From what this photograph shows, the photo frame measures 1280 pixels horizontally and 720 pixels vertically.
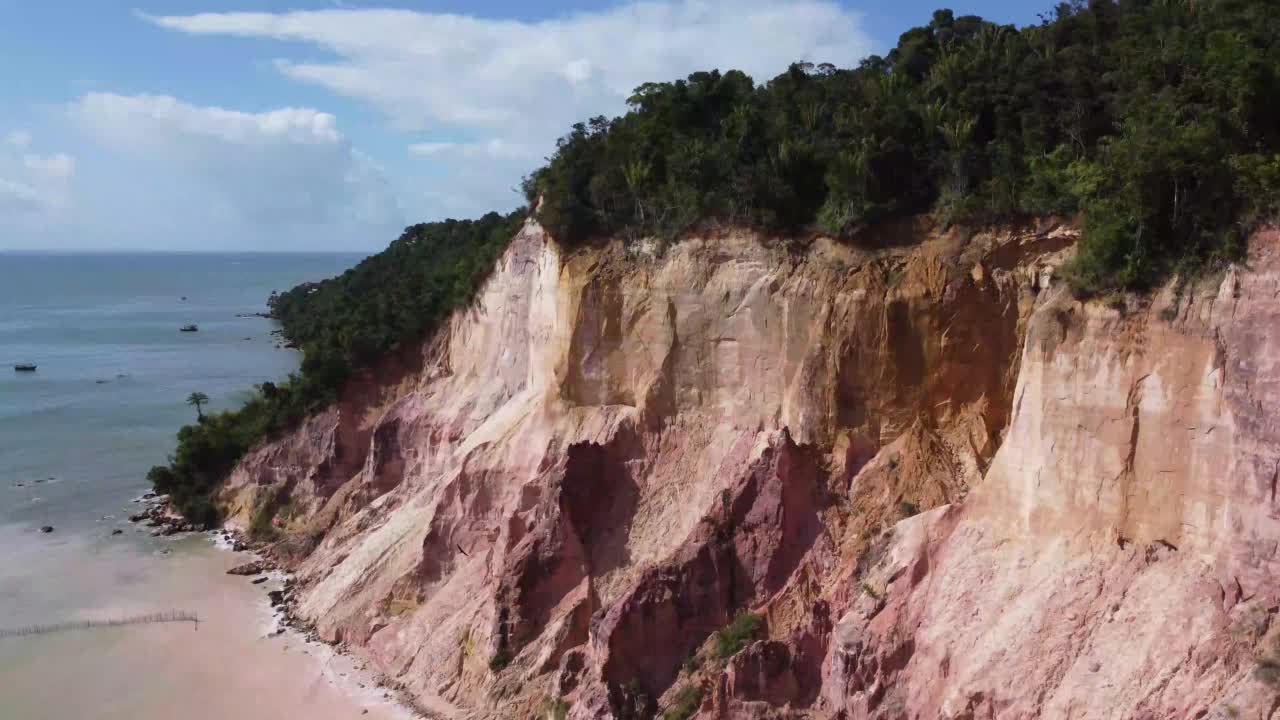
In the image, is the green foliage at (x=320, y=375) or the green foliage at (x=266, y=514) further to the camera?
the green foliage at (x=320, y=375)

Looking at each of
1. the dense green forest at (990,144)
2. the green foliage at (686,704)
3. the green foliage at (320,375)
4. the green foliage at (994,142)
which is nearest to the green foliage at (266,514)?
the green foliage at (320,375)

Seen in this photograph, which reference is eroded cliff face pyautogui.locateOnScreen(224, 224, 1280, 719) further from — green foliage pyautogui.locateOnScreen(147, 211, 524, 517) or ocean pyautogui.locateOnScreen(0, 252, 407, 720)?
green foliage pyautogui.locateOnScreen(147, 211, 524, 517)

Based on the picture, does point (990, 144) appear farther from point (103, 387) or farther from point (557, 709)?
point (103, 387)

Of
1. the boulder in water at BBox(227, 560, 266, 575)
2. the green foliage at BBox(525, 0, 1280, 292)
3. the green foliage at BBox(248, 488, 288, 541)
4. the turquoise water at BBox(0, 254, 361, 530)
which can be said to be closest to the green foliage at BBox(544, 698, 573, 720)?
the green foliage at BBox(525, 0, 1280, 292)

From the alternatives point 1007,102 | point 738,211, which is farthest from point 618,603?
point 1007,102

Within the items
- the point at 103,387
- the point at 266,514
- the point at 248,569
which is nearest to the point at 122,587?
the point at 248,569

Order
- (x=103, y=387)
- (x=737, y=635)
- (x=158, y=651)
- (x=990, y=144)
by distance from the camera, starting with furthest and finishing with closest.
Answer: (x=103, y=387) → (x=158, y=651) → (x=990, y=144) → (x=737, y=635)

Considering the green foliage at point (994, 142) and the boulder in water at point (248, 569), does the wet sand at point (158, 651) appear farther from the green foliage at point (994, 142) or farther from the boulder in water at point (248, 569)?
the green foliage at point (994, 142)
